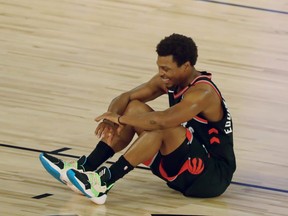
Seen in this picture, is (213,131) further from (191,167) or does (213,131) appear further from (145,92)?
(145,92)

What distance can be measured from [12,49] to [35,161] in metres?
3.10

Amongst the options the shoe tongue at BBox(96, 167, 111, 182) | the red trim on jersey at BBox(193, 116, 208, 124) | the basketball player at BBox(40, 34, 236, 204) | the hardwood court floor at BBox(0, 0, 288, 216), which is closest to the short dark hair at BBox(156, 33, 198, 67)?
the basketball player at BBox(40, 34, 236, 204)

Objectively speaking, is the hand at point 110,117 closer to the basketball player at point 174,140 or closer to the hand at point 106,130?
the basketball player at point 174,140

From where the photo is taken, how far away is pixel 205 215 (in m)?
6.04

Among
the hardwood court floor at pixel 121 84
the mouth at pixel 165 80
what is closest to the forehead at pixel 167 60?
the mouth at pixel 165 80

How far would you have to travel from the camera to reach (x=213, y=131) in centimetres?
627

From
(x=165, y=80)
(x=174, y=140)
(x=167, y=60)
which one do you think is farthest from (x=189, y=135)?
(x=167, y=60)

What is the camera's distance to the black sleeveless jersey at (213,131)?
20.5ft

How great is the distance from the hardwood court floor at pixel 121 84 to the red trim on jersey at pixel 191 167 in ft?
0.54

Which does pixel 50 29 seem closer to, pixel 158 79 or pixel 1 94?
pixel 1 94

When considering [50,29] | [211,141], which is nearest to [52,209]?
[211,141]

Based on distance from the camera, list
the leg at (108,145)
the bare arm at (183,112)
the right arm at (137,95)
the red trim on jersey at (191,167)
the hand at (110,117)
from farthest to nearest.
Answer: the right arm at (137,95) < the leg at (108,145) < the red trim on jersey at (191,167) < the hand at (110,117) < the bare arm at (183,112)

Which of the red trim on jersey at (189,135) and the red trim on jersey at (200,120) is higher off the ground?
the red trim on jersey at (200,120)

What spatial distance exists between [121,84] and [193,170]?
2.83m
